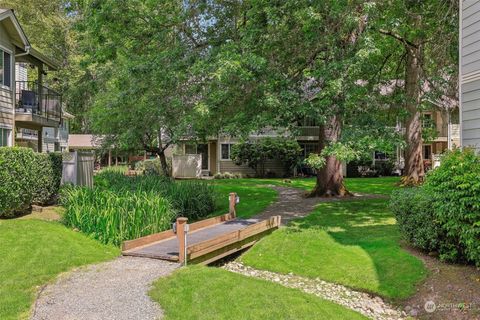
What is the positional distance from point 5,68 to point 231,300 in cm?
1506

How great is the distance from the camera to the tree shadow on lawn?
7.69 meters

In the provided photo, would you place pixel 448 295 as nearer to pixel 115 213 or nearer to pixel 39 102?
pixel 115 213

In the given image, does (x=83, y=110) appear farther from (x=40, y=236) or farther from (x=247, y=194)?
(x=40, y=236)

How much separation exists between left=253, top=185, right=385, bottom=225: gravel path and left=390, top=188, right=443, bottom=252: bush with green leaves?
4061 mm

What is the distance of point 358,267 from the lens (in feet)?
28.1

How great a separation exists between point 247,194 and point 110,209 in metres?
9.73

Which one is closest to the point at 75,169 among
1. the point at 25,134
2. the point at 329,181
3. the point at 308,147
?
the point at 329,181

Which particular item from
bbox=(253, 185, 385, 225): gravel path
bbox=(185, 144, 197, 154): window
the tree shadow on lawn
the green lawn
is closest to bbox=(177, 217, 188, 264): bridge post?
the tree shadow on lawn

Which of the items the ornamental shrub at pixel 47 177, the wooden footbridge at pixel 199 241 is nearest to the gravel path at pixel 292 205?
the wooden footbridge at pixel 199 241

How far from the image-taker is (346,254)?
9234mm

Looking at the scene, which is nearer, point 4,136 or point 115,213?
point 115,213

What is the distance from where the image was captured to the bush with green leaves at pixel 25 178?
442 inches

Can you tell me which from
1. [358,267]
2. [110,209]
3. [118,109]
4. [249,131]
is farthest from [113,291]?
[118,109]

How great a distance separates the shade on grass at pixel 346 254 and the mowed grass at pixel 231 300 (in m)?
1.43
